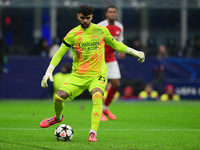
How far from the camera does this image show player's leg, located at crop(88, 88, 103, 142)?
26.7 ft

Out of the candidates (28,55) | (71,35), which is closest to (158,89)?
(28,55)

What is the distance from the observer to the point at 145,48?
75.6ft

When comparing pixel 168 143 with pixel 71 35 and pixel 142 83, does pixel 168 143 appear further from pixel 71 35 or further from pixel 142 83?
pixel 142 83

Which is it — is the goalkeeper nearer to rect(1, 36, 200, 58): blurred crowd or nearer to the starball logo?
the starball logo

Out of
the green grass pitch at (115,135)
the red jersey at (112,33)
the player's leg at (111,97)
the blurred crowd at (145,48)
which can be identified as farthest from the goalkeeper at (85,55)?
the blurred crowd at (145,48)

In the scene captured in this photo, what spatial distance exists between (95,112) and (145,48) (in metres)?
15.0

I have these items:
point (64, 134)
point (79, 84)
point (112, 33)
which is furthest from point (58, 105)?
point (112, 33)

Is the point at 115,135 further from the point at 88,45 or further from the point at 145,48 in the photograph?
the point at 145,48

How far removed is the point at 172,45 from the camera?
24531 millimetres

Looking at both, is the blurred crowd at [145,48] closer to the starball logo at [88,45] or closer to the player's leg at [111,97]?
the player's leg at [111,97]

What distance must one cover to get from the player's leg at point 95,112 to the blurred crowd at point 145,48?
13557 millimetres

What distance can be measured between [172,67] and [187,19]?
17.2 feet

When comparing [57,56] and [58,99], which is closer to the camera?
[58,99]

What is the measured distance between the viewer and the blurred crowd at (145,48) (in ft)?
73.0
